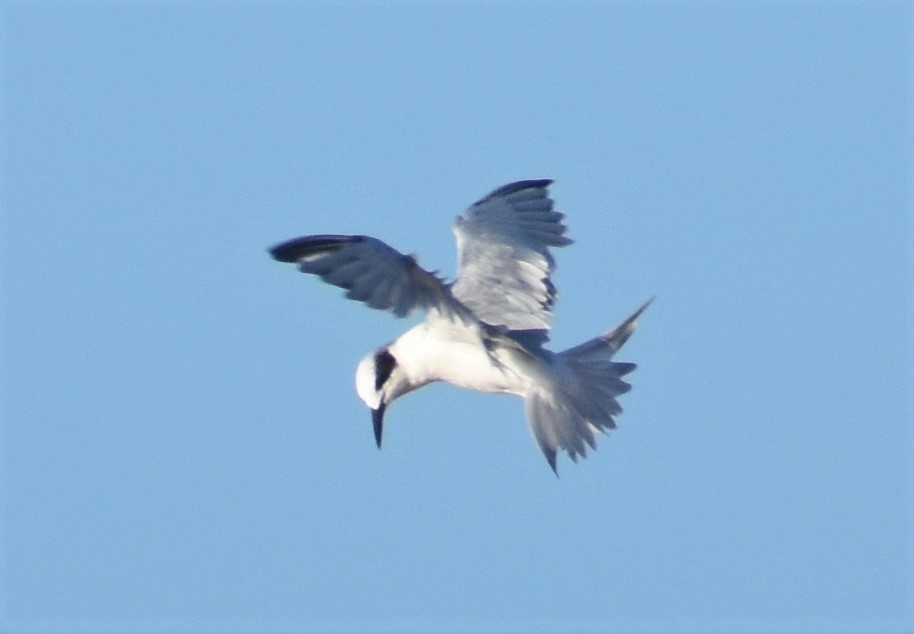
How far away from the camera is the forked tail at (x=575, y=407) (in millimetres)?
10578

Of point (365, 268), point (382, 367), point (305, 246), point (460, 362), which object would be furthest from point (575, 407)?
point (305, 246)

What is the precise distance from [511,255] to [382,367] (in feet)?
2.87

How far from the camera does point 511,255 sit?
36.6ft

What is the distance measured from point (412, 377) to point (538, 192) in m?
1.11

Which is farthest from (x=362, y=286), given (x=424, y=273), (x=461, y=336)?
(x=461, y=336)

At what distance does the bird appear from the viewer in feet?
34.8

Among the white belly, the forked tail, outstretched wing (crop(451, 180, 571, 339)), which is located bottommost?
the forked tail

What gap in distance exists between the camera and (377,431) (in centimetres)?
1152

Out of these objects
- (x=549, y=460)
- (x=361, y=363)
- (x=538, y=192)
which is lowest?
(x=549, y=460)

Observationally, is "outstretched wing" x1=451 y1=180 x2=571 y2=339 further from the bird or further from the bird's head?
the bird's head

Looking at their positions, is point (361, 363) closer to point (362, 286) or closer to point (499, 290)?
point (499, 290)

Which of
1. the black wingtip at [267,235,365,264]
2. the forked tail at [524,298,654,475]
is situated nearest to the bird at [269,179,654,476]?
the forked tail at [524,298,654,475]

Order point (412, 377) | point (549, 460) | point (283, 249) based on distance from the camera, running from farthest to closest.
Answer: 1. point (412, 377)
2. point (549, 460)
3. point (283, 249)

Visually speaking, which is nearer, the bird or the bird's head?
the bird
